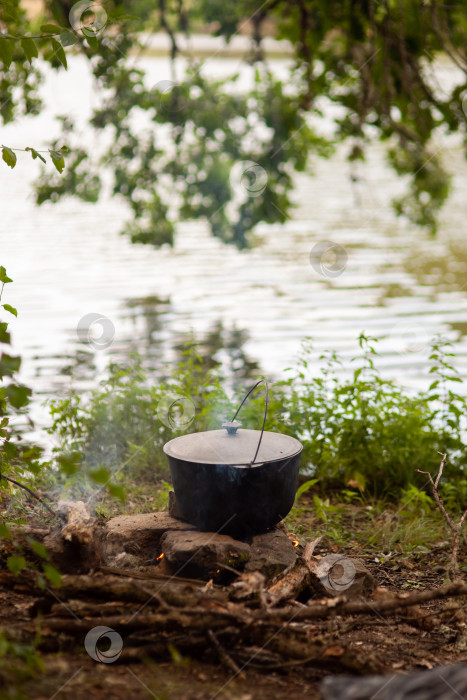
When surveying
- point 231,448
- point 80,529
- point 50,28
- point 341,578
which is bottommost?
point 341,578

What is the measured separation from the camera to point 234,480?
361cm

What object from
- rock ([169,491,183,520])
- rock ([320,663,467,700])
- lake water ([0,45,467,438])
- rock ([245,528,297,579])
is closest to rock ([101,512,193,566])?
rock ([169,491,183,520])

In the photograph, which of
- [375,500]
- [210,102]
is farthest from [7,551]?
[210,102]

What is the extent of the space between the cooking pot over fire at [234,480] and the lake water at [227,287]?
2.27 metres

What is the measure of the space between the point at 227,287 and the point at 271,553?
9420mm

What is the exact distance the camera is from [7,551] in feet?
11.7

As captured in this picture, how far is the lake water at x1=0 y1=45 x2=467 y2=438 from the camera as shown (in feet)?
29.8

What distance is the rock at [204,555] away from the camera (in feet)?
11.6

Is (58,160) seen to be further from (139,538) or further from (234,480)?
(139,538)

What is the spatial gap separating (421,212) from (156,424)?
5.54 meters

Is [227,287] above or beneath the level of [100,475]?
beneath

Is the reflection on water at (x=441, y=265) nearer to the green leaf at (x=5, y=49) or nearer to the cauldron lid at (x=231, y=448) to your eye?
the cauldron lid at (x=231, y=448)

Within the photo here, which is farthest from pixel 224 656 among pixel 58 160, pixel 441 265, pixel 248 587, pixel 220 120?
pixel 441 265

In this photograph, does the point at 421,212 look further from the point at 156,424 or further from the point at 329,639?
the point at 329,639
